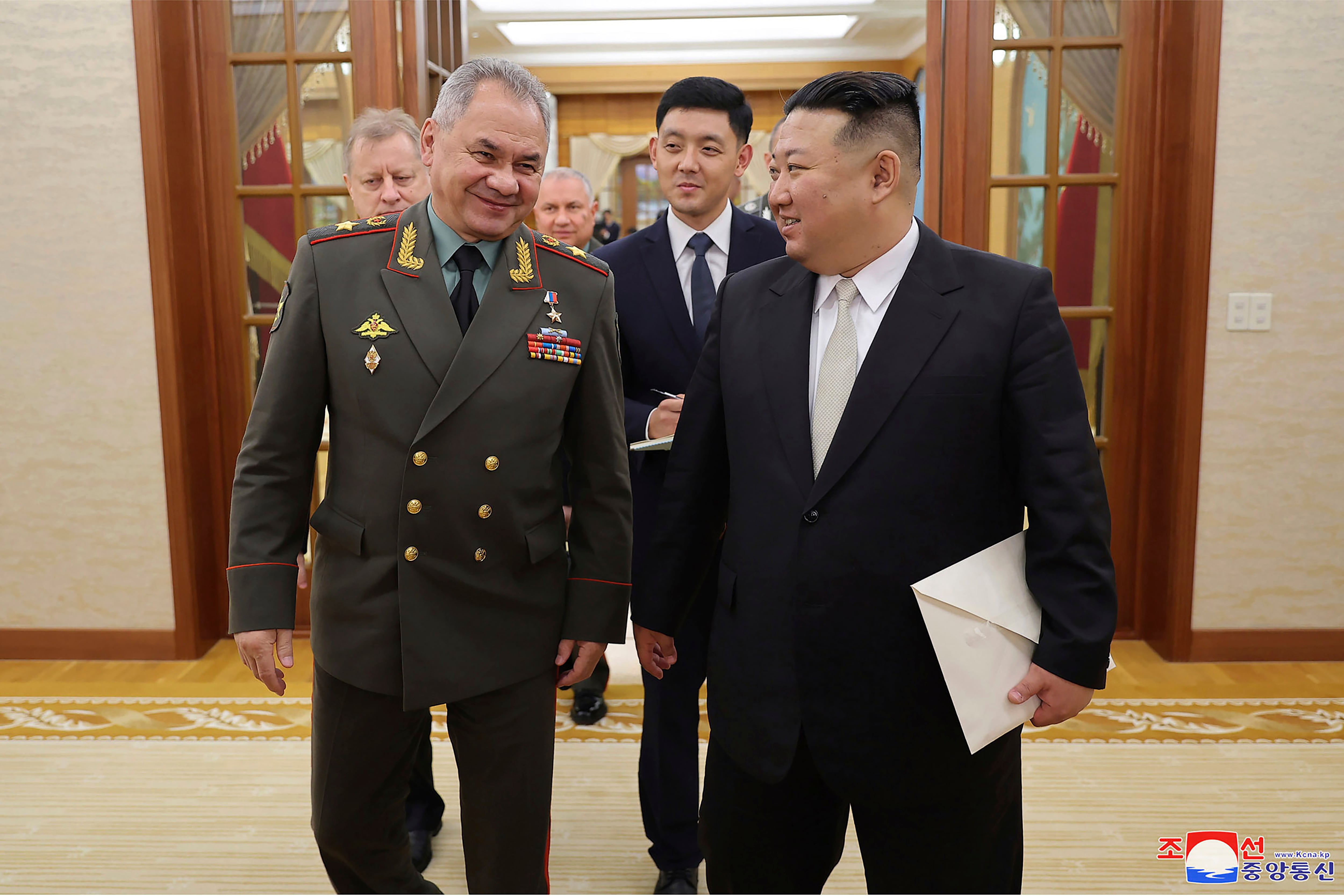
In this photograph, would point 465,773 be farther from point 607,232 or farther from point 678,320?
point 607,232

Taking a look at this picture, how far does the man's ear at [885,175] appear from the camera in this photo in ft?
4.58

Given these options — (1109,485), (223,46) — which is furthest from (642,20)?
(1109,485)

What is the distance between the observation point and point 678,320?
7.04 ft

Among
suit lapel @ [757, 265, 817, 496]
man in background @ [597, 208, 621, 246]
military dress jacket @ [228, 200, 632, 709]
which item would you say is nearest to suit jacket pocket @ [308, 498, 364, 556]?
military dress jacket @ [228, 200, 632, 709]

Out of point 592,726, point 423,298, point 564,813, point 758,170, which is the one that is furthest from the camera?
point 758,170

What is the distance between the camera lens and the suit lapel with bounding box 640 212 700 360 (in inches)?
84.1

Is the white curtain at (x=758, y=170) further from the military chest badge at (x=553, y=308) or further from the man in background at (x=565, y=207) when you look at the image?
the military chest badge at (x=553, y=308)

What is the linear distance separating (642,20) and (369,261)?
8.82m

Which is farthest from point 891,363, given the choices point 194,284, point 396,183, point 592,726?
point 194,284

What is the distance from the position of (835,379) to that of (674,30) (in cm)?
948

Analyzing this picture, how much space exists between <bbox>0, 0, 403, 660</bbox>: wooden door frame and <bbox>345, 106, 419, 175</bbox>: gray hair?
995 mm

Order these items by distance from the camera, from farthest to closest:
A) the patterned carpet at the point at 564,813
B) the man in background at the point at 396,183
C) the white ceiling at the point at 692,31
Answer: the white ceiling at the point at 692,31
the man in background at the point at 396,183
the patterned carpet at the point at 564,813

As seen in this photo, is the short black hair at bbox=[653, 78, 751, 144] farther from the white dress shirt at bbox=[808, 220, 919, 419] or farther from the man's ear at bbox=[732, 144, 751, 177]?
the white dress shirt at bbox=[808, 220, 919, 419]

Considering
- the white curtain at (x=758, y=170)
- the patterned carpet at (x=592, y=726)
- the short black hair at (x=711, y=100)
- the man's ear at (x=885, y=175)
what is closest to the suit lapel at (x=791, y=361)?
the man's ear at (x=885, y=175)
